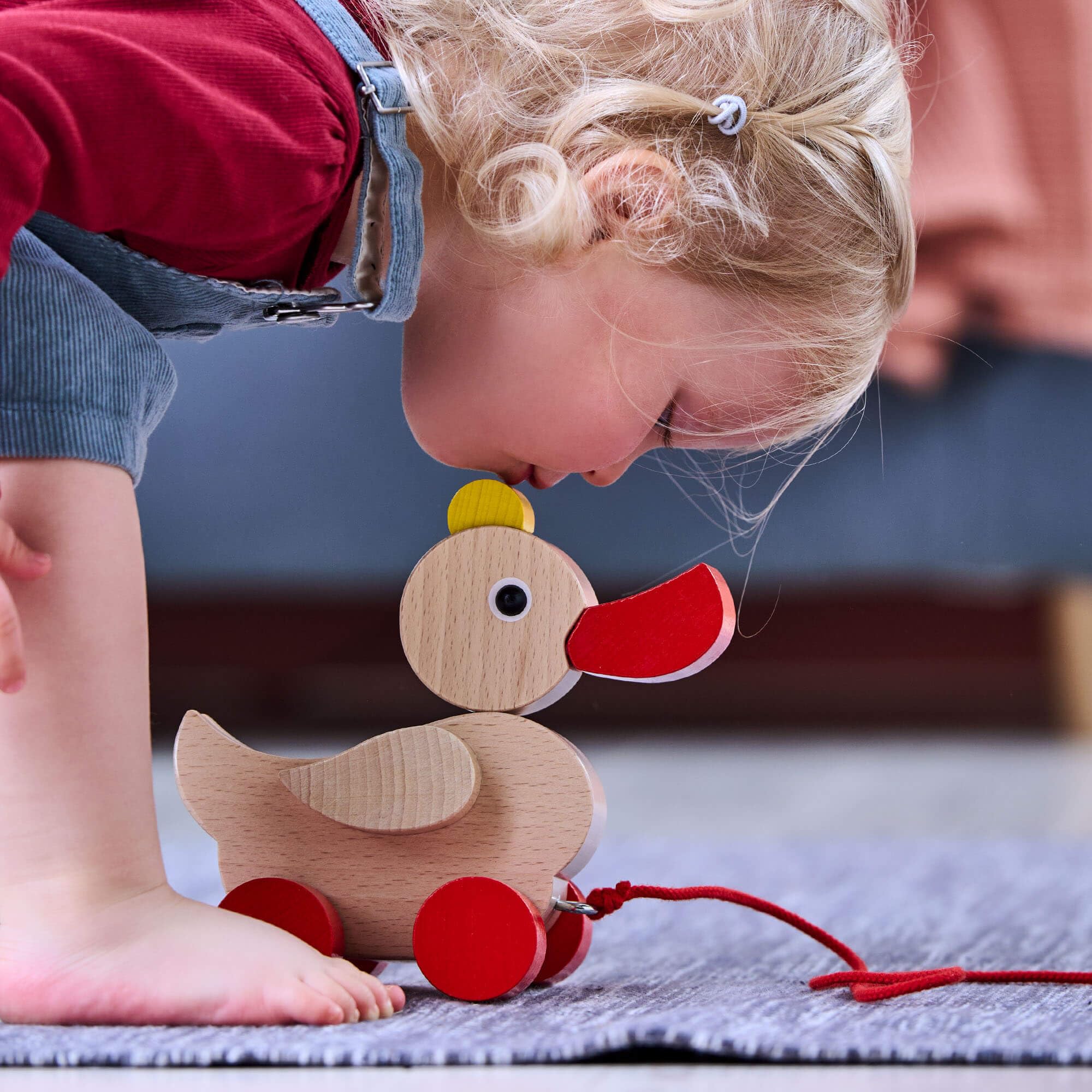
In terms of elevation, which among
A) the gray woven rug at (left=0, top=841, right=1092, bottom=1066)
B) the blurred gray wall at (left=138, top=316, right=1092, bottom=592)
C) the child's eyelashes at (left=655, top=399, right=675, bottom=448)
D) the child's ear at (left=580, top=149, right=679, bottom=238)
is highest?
the child's ear at (left=580, top=149, right=679, bottom=238)

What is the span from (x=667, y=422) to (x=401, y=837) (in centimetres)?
27

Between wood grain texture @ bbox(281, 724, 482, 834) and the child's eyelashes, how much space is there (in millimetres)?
222

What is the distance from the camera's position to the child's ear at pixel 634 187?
2.10 ft

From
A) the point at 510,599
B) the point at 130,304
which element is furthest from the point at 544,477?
the point at 130,304

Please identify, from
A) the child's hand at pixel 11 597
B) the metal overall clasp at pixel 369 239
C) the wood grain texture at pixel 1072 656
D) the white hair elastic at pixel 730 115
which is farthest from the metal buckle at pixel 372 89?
the wood grain texture at pixel 1072 656

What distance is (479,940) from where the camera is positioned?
57 cm

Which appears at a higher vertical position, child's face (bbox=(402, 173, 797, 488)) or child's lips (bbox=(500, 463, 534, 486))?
child's face (bbox=(402, 173, 797, 488))

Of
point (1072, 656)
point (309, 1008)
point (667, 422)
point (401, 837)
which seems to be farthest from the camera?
point (1072, 656)

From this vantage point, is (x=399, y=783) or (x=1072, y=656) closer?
(x=399, y=783)

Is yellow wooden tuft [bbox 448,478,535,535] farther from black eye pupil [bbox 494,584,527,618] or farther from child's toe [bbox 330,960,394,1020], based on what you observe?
child's toe [bbox 330,960,394,1020]

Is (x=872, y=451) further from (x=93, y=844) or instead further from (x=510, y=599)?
(x=93, y=844)

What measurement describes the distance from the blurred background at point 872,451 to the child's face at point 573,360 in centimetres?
27

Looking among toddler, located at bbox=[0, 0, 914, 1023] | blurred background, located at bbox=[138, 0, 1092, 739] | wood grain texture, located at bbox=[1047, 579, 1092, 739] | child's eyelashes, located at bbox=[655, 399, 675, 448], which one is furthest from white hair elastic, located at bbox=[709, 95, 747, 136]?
wood grain texture, located at bbox=[1047, 579, 1092, 739]

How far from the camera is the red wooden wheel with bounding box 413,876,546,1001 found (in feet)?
1.84
